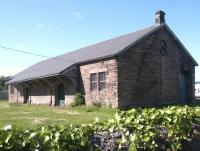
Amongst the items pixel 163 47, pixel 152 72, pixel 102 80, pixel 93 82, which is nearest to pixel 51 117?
pixel 102 80

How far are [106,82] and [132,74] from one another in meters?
1.92

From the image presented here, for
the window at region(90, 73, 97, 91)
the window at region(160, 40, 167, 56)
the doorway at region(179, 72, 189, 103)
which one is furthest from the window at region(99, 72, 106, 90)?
the doorway at region(179, 72, 189, 103)

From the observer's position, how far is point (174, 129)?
589 cm

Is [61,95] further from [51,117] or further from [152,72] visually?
[51,117]

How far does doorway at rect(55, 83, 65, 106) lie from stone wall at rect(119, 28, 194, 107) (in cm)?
687

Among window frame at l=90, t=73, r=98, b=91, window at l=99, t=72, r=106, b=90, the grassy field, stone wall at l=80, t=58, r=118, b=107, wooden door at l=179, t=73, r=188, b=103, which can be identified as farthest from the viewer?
wooden door at l=179, t=73, r=188, b=103

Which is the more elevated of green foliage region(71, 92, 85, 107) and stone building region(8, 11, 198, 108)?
stone building region(8, 11, 198, 108)

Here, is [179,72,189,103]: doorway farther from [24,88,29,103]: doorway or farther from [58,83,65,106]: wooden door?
[24,88,29,103]: doorway

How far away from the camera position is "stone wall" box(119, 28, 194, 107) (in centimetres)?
2234

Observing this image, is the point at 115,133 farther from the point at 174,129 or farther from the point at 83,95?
the point at 83,95

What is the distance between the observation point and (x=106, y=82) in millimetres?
22484

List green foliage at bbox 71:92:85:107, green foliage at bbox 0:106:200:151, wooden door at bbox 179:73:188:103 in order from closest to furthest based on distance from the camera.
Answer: green foliage at bbox 0:106:200:151 < green foliage at bbox 71:92:85:107 < wooden door at bbox 179:73:188:103

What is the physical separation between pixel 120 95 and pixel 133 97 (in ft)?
4.79

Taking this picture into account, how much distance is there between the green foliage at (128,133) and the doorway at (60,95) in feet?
67.0
